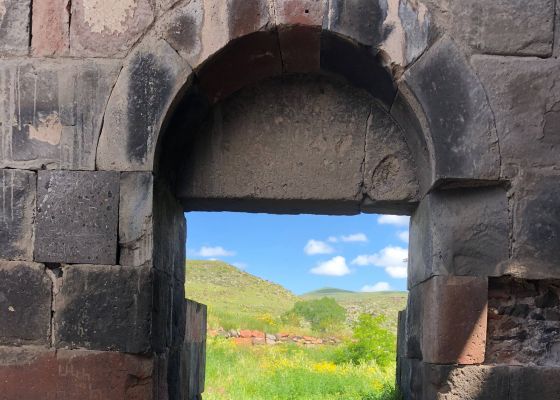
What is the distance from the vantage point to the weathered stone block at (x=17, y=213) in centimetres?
283

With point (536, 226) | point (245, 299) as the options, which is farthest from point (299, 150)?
point (245, 299)

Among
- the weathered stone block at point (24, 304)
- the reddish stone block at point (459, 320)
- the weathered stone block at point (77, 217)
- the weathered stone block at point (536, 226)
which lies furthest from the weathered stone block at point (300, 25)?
the weathered stone block at point (24, 304)

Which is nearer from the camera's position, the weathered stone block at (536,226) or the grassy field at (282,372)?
the weathered stone block at (536,226)

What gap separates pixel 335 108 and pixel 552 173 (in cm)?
128

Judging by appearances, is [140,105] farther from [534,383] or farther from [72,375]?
[534,383]

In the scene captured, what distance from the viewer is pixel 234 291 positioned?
25.7 m

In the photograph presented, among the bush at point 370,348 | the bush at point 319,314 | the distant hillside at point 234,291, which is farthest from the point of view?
the distant hillside at point 234,291

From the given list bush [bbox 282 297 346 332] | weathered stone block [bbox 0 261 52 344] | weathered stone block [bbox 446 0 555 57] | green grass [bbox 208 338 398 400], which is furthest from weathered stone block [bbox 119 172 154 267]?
bush [bbox 282 297 346 332]

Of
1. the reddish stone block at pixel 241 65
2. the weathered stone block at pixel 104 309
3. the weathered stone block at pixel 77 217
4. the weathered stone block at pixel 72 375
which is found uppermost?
the reddish stone block at pixel 241 65

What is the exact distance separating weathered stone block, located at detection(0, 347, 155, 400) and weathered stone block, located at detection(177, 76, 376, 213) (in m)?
1.09

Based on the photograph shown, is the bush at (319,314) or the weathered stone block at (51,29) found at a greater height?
the weathered stone block at (51,29)

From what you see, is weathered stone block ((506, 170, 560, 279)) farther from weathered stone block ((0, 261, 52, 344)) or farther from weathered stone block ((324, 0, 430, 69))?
weathered stone block ((0, 261, 52, 344))

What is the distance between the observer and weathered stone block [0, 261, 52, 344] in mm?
2760

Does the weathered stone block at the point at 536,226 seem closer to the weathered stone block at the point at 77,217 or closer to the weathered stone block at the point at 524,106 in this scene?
the weathered stone block at the point at 524,106
